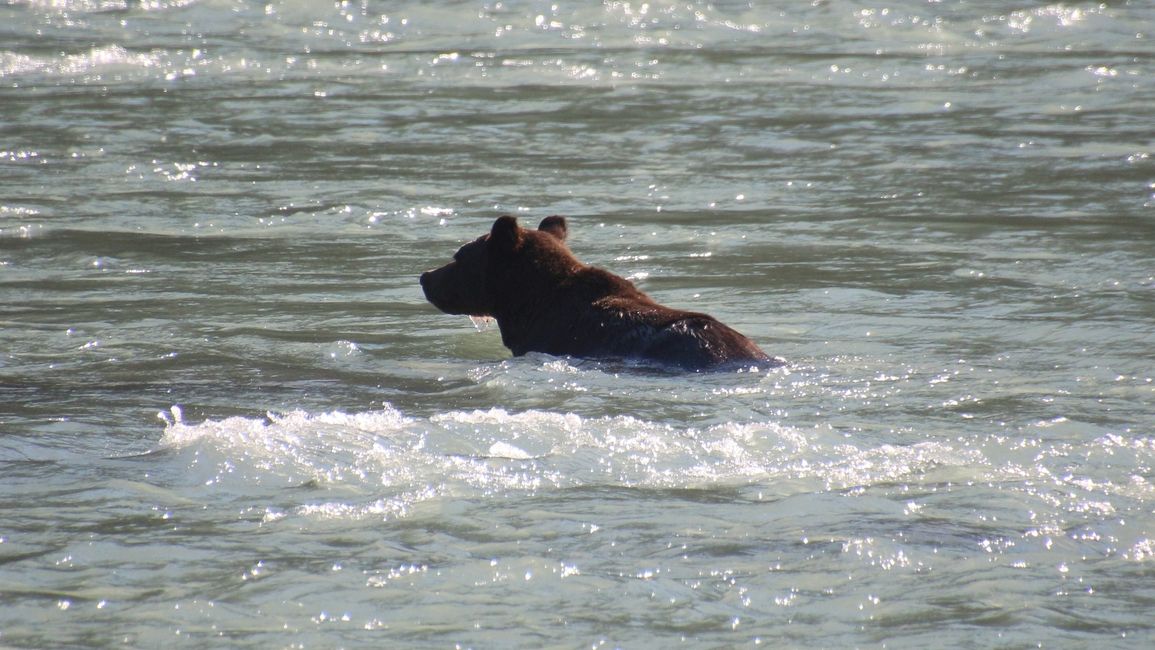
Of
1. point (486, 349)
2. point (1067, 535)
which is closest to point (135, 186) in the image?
point (486, 349)

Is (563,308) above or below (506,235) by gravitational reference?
below

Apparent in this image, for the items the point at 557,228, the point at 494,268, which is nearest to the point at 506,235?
the point at 494,268

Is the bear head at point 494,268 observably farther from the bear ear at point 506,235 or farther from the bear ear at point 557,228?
the bear ear at point 557,228

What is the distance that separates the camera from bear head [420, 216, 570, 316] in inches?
383

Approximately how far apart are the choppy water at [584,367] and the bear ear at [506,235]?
2.21ft

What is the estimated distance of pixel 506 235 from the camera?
9.73 metres

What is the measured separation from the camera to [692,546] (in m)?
5.41

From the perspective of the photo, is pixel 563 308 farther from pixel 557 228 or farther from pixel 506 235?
pixel 557 228

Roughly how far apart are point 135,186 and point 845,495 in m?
11.0

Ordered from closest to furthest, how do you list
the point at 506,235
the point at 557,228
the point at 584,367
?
the point at 584,367
the point at 506,235
the point at 557,228

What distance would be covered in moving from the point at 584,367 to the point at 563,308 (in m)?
0.81

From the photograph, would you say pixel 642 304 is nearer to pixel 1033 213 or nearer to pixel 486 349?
pixel 486 349

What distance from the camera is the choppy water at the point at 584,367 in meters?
5.00

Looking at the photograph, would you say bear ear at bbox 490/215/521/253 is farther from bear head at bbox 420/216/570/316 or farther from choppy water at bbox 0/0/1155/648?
choppy water at bbox 0/0/1155/648
